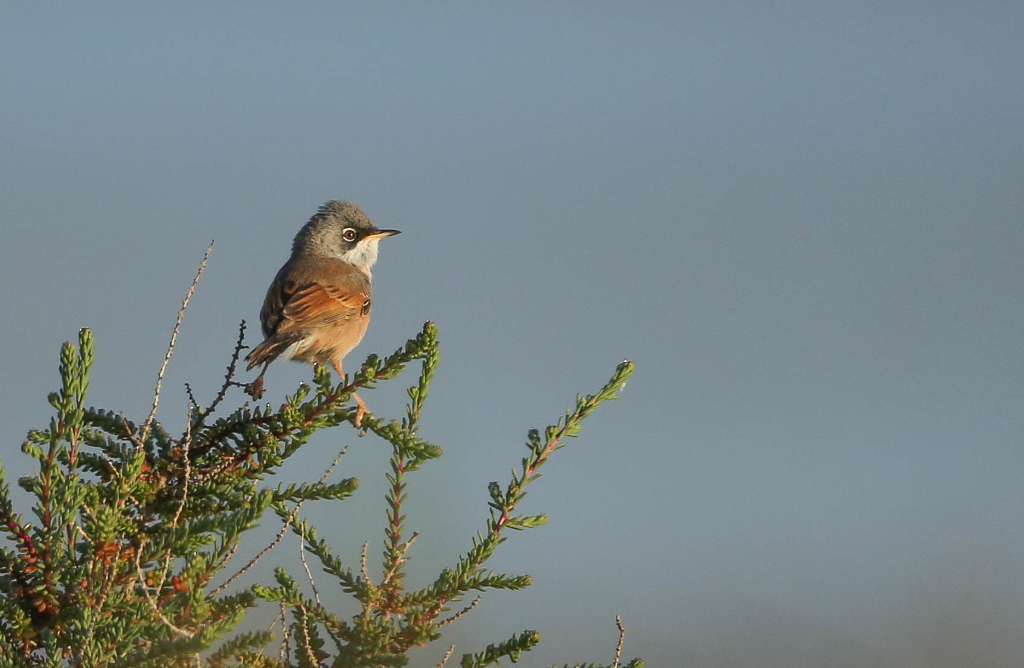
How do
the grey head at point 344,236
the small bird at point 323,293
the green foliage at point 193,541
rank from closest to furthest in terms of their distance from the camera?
the green foliage at point 193,541 < the small bird at point 323,293 < the grey head at point 344,236

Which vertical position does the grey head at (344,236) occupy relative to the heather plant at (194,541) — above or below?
above

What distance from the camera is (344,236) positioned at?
7523mm

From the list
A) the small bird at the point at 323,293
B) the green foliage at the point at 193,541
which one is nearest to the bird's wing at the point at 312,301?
the small bird at the point at 323,293

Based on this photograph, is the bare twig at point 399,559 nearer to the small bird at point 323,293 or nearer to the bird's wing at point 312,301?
the small bird at point 323,293

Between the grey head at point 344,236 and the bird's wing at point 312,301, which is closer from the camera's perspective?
the bird's wing at point 312,301

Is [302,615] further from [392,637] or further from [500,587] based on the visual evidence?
[500,587]

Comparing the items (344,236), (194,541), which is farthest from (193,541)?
(344,236)

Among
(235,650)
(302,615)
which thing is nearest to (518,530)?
(302,615)

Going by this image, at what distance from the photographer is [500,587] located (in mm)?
2406

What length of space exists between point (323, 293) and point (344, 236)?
1.27m

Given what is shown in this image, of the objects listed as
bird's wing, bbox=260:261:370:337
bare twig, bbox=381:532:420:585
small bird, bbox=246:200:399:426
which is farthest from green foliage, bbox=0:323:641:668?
bird's wing, bbox=260:261:370:337

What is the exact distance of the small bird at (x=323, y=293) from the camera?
5852 millimetres

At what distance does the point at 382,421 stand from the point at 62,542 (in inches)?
31.8

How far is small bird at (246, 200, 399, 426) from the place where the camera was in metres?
5.85
